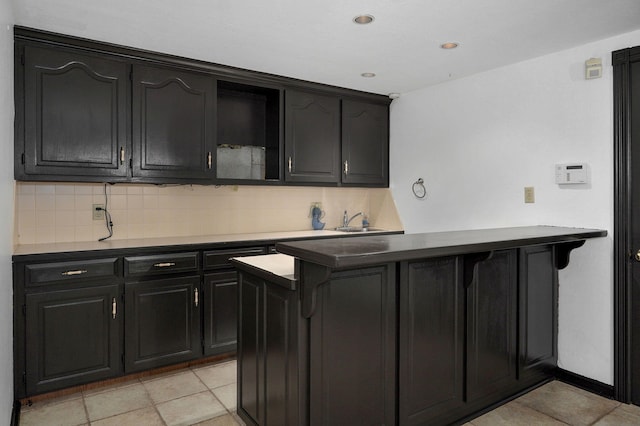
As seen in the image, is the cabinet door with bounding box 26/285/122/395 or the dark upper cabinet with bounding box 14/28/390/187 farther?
the dark upper cabinet with bounding box 14/28/390/187

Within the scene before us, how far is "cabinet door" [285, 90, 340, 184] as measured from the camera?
12.9 ft

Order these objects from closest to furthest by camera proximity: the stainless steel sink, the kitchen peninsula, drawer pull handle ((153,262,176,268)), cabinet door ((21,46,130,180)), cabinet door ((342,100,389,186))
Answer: the kitchen peninsula → cabinet door ((21,46,130,180)) → drawer pull handle ((153,262,176,268)) → cabinet door ((342,100,389,186)) → the stainless steel sink

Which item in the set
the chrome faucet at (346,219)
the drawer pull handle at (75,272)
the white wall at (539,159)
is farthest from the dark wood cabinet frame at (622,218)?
the drawer pull handle at (75,272)

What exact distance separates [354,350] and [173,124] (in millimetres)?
2289

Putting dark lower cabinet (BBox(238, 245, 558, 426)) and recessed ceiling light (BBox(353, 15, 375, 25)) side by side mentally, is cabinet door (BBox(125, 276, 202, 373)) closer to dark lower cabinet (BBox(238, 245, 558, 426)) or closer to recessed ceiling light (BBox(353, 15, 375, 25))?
dark lower cabinet (BBox(238, 245, 558, 426))

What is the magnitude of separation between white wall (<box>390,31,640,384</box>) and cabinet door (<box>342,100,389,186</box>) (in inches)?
17.0

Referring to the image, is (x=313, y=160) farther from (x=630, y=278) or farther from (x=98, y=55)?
(x=630, y=278)

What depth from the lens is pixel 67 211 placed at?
321cm

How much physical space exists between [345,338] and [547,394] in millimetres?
1744

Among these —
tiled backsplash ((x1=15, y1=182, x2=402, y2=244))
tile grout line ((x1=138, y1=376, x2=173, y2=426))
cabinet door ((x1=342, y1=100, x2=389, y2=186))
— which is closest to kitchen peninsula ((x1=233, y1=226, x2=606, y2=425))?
tile grout line ((x1=138, y1=376, x2=173, y2=426))

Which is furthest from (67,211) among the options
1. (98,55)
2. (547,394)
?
(547,394)

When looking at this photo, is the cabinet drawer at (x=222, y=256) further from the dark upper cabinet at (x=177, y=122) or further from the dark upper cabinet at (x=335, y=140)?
the dark upper cabinet at (x=335, y=140)

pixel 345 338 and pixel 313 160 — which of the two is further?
pixel 313 160

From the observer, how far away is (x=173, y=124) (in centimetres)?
329
